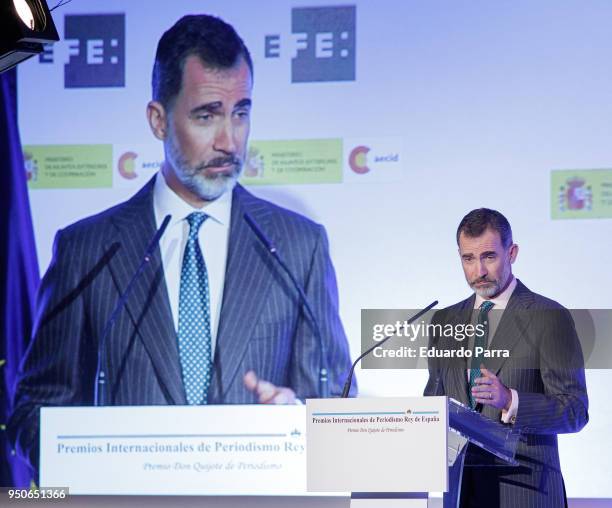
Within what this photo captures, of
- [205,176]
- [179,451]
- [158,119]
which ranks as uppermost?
[158,119]

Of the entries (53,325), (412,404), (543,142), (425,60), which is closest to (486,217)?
(543,142)

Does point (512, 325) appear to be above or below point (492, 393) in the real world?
above

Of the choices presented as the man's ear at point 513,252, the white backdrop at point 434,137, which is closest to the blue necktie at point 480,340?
the white backdrop at point 434,137

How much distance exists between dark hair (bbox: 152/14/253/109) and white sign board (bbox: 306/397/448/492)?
243cm

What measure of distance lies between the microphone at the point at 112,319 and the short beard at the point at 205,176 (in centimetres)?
21

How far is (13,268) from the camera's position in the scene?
19.3ft

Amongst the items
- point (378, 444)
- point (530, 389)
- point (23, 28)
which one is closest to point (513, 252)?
point (530, 389)

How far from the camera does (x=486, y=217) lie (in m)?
5.50

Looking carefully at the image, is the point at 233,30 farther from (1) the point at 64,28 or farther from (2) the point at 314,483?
(2) the point at 314,483

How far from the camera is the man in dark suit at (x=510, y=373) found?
4.78 meters

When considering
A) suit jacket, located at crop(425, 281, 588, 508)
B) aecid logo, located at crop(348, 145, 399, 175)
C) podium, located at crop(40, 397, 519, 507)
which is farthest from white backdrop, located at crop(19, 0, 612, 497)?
podium, located at crop(40, 397, 519, 507)

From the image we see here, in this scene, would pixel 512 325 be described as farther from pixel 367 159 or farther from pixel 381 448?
pixel 381 448

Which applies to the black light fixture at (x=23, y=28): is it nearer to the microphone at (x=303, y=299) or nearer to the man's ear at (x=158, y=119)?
the man's ear at (x=158, y=119)

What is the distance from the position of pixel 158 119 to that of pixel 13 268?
111 cm
